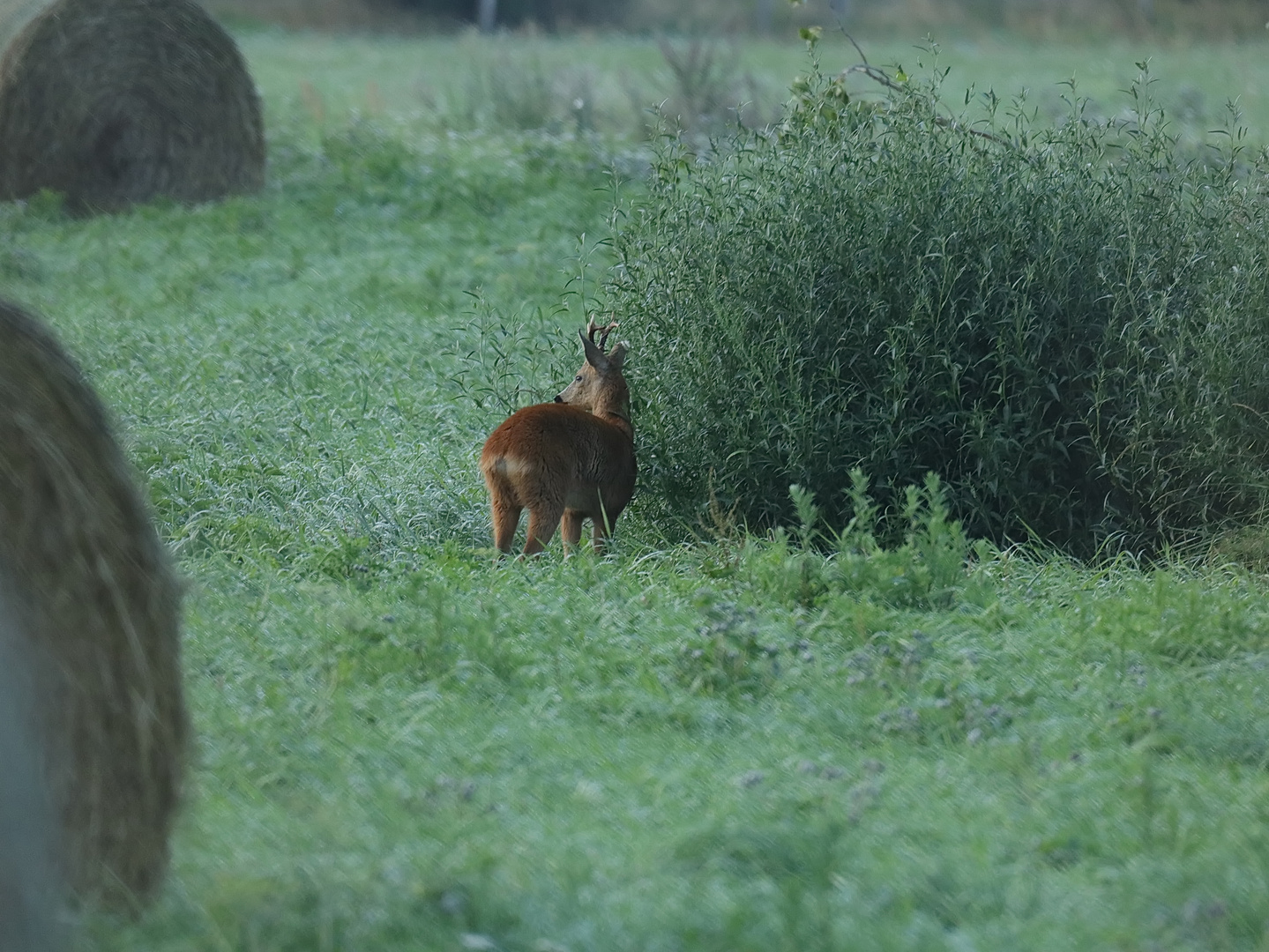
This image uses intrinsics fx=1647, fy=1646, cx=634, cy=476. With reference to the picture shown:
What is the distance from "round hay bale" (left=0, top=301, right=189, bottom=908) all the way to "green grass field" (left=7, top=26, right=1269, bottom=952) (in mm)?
179

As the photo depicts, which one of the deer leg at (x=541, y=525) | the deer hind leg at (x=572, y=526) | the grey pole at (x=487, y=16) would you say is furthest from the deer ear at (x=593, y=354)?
the grey pole at (x=487, y=16)

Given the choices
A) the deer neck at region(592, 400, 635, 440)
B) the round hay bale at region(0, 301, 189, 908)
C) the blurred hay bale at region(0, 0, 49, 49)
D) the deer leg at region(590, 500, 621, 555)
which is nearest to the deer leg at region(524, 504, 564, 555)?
the deer leg at region(590, 500, 621, 555)

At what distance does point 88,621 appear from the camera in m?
3.56

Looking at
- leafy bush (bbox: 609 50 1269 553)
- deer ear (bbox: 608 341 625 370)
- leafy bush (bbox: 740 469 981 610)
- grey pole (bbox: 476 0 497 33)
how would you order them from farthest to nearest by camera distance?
grey pole (bbox: 476 0 497 33) → deer ear (bbox: 608 341 625 370) → leafy bush (bbox: 609 50 1269 553) → leafy bush (bbox: 740 469 981 610)

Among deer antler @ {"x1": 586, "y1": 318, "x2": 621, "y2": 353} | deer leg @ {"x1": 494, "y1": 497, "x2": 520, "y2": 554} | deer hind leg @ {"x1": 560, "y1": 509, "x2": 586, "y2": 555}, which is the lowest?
deer hind leg @ {"x1": 560, "y1": 509, "x2": 586, "y2": 555}

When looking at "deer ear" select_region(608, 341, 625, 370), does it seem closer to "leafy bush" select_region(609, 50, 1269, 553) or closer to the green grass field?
"leafy bush" select_region(609, 50, 1269, 553)

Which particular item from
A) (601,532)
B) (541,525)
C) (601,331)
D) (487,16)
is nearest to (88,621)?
(541,525)

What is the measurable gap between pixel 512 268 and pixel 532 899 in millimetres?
9649

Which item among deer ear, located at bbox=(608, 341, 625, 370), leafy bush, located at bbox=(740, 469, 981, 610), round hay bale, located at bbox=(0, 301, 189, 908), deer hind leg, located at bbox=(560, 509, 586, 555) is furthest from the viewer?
deer ear, located at bbox=(608, 341, 625, 370)

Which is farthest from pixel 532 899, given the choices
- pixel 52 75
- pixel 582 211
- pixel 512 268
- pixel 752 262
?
pixel 52 75

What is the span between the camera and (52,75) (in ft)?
49.4

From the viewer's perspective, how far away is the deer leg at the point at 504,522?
22.1 ft

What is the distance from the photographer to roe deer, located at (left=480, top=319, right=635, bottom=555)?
664cm

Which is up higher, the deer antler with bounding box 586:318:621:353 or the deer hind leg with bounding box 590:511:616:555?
the deer antler with bounding box 586:318:621:353
